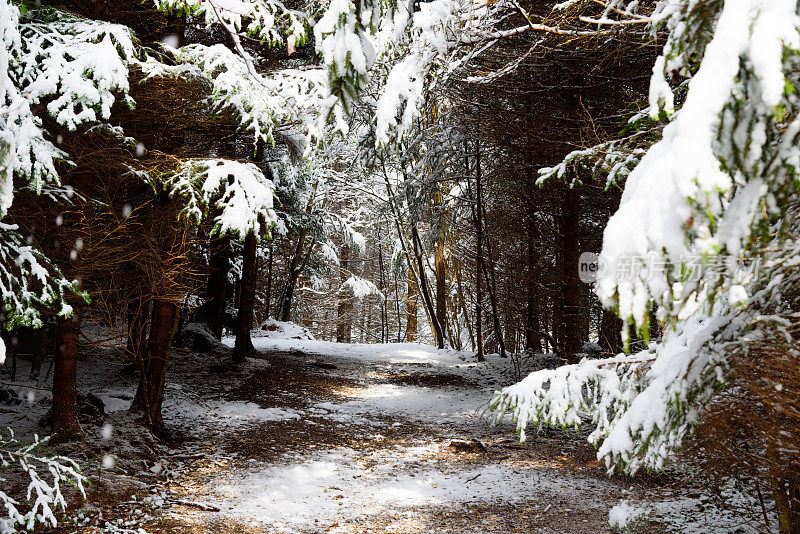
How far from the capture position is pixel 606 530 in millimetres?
4184

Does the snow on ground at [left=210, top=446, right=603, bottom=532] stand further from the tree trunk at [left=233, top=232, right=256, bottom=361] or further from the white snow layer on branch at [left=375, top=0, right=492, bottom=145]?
the tree trunk at [left=233, top=232, right=256, bottom=361]

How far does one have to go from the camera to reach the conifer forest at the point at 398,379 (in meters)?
1.27

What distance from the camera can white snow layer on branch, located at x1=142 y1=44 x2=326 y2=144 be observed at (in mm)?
4871

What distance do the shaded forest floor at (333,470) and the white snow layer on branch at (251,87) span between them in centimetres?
369

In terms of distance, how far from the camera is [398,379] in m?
11.0

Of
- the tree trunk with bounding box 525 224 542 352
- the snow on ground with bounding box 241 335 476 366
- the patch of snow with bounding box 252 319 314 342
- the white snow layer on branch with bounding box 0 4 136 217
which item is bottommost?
the snow on ground with bounding box 241 335 476 366

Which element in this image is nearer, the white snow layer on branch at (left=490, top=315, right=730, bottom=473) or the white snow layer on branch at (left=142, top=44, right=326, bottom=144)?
the white snow layer on branch at (left=490, top=315, right=730, bottom=473)

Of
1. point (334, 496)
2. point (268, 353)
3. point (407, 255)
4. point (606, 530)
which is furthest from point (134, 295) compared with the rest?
point (407, 255)

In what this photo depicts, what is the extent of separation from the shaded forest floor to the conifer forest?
0.15 feet

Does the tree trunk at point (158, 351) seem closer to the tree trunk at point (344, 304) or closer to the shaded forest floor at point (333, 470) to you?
the shaded forest floor at point (333, 470)

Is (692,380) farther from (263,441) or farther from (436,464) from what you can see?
(263,441)

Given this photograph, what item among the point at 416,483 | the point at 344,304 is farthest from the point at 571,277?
the point at 344,304

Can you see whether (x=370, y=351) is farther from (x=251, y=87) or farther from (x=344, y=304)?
(x=251, y=87)

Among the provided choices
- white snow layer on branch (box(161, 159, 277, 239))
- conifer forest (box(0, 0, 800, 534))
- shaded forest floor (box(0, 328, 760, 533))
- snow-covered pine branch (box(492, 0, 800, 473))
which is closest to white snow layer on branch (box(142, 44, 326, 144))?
conifer forest (box(0, 0, 800, 534))
